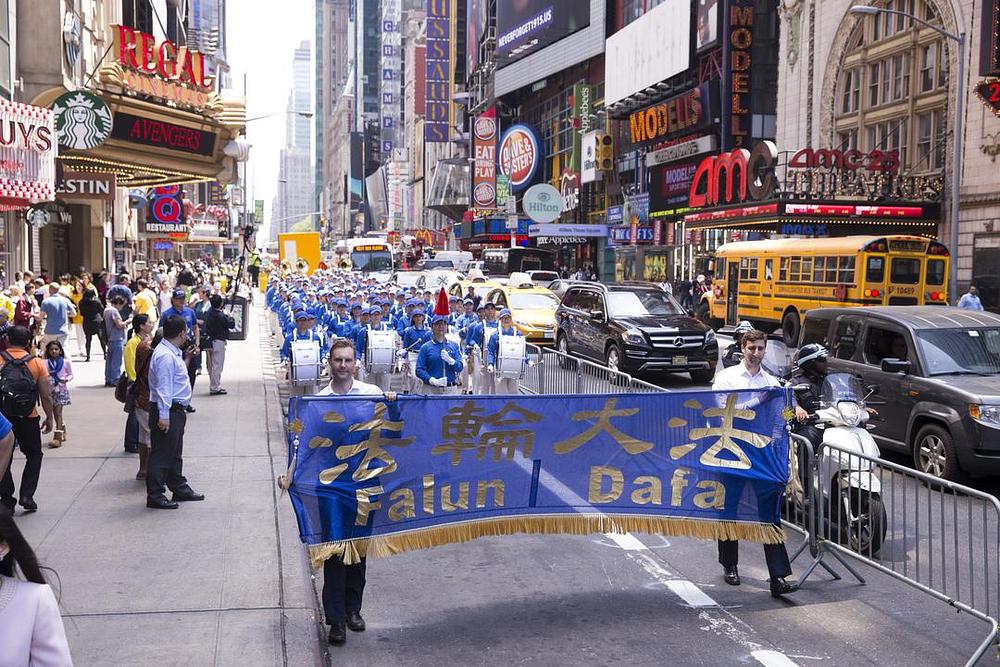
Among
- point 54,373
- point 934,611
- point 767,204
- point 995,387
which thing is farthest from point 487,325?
point 767,204

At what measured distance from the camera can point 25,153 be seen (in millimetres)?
18859

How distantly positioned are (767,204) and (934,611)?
2841 cm

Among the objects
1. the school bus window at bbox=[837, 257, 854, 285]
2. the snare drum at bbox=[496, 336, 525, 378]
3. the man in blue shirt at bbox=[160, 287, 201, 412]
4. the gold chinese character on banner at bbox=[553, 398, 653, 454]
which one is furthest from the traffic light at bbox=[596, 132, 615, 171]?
the gold chinese character on banner at bbox=[553, 398, 653, 454]

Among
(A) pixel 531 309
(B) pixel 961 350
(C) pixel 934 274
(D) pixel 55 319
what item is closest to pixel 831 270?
(C) pixel 934 274

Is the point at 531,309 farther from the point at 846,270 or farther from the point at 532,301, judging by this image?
the point at 846,270

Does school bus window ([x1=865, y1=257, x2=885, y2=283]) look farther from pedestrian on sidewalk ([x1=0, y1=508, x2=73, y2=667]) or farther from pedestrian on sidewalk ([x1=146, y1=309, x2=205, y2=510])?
pedestrian on sidewalk ([x1=0, y1=508, x2=73, y2=667])

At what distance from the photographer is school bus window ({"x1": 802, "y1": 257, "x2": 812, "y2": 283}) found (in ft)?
92.4

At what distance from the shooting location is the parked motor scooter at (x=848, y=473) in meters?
7.16

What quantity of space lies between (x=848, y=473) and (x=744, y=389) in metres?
0.88

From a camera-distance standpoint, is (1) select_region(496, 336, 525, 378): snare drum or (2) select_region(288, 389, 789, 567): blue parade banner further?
(1) select_region(496, 336, 525, 378): snare drum

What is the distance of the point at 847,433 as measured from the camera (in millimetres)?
7945

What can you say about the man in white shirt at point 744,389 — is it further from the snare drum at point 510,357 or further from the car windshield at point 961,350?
the snare drum at point 510,357

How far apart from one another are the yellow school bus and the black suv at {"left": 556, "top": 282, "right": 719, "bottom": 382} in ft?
26.4

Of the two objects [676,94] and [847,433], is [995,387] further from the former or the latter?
[676,94]
